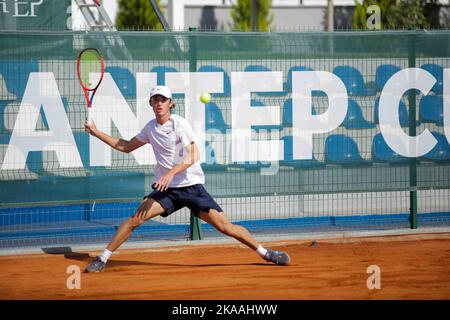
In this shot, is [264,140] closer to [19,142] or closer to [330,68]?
[330,68]

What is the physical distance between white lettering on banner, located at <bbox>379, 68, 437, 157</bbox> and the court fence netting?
0.02 meters

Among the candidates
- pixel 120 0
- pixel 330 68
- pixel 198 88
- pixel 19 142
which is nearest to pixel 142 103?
pixel 198 88

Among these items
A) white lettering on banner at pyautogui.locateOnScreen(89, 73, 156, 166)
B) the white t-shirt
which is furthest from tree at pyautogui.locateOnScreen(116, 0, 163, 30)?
the white t-shirt

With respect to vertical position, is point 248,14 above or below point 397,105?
above

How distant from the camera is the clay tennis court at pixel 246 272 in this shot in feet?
27.7

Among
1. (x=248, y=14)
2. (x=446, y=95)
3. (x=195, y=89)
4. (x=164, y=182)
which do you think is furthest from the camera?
(x=248, y=14)

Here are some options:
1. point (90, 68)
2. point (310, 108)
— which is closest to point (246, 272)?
point (310, 108)

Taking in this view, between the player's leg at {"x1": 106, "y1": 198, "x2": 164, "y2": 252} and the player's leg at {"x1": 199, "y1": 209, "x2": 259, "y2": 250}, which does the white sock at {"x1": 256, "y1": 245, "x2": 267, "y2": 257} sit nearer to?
the player's leg at {"x1": 199, "y1": 209, "x2": 259, "y2": 250}

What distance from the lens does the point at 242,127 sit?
1123cm

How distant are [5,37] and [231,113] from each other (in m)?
2.88

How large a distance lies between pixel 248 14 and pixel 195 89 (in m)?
29.0

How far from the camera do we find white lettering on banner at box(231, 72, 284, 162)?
1117cm
